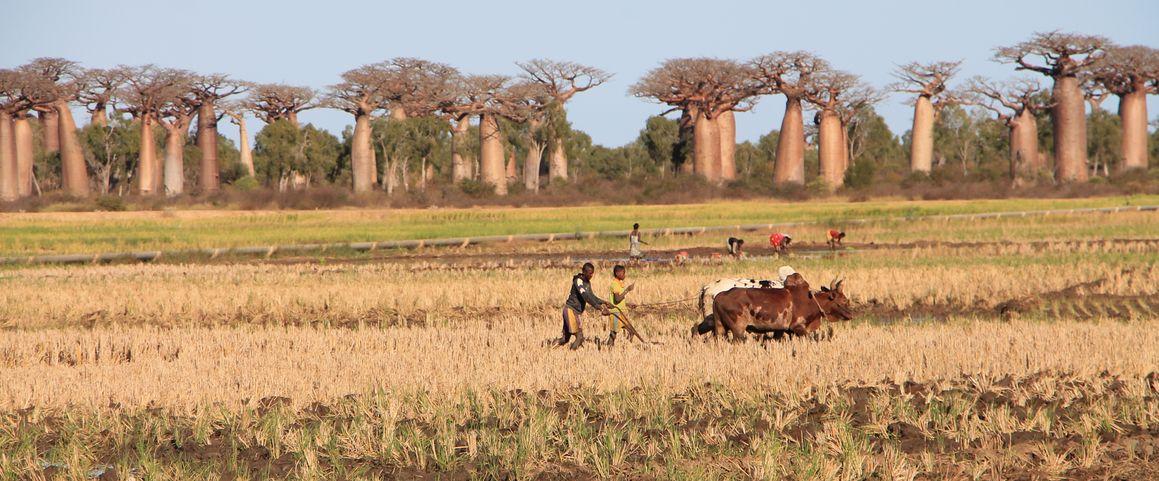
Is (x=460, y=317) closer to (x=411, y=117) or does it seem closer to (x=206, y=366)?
(x=206, y=366)

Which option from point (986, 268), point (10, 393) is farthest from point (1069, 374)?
point (986, 268)

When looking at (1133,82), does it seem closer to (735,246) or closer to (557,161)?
(557,161)

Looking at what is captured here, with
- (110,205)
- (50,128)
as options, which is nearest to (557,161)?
(110,205)

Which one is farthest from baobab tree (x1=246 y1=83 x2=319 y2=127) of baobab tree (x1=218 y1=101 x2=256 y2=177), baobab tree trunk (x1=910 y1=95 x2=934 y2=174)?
baobab tree trunk (x1=910 y1=95 x2=934 y2=174)

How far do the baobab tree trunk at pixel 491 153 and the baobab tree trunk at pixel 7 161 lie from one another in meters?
28.1

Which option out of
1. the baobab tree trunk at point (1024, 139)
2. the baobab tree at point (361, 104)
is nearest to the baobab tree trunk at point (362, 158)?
the baobab tree at point (361, 104)

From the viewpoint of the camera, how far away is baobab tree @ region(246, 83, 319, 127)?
92.2m

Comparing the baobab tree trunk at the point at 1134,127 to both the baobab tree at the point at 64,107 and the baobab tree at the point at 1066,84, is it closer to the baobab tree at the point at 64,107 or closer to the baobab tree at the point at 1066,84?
the baobab tree at the point at 1066,84

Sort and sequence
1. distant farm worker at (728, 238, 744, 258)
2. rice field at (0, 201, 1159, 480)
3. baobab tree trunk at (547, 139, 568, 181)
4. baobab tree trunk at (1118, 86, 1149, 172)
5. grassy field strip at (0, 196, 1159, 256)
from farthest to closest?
baobab tree trunk at (1118, 86, 1149, 172), baobab tree trunk at (547, 139, 568, 181), grassy field strip at (0, 196, 1159, 256), distant farm worker at (728, 238, 744, 258), rice field at (0, 201, 1159, 480)

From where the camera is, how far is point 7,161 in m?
77.2

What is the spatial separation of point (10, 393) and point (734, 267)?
15.5 metres

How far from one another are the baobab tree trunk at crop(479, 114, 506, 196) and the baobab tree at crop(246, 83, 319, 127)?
54.5 feet

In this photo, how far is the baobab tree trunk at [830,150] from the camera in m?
79.5

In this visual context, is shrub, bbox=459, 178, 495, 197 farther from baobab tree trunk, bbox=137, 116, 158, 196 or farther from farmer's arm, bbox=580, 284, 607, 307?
farmer's arm, bbox=580, 284, 607, 307
